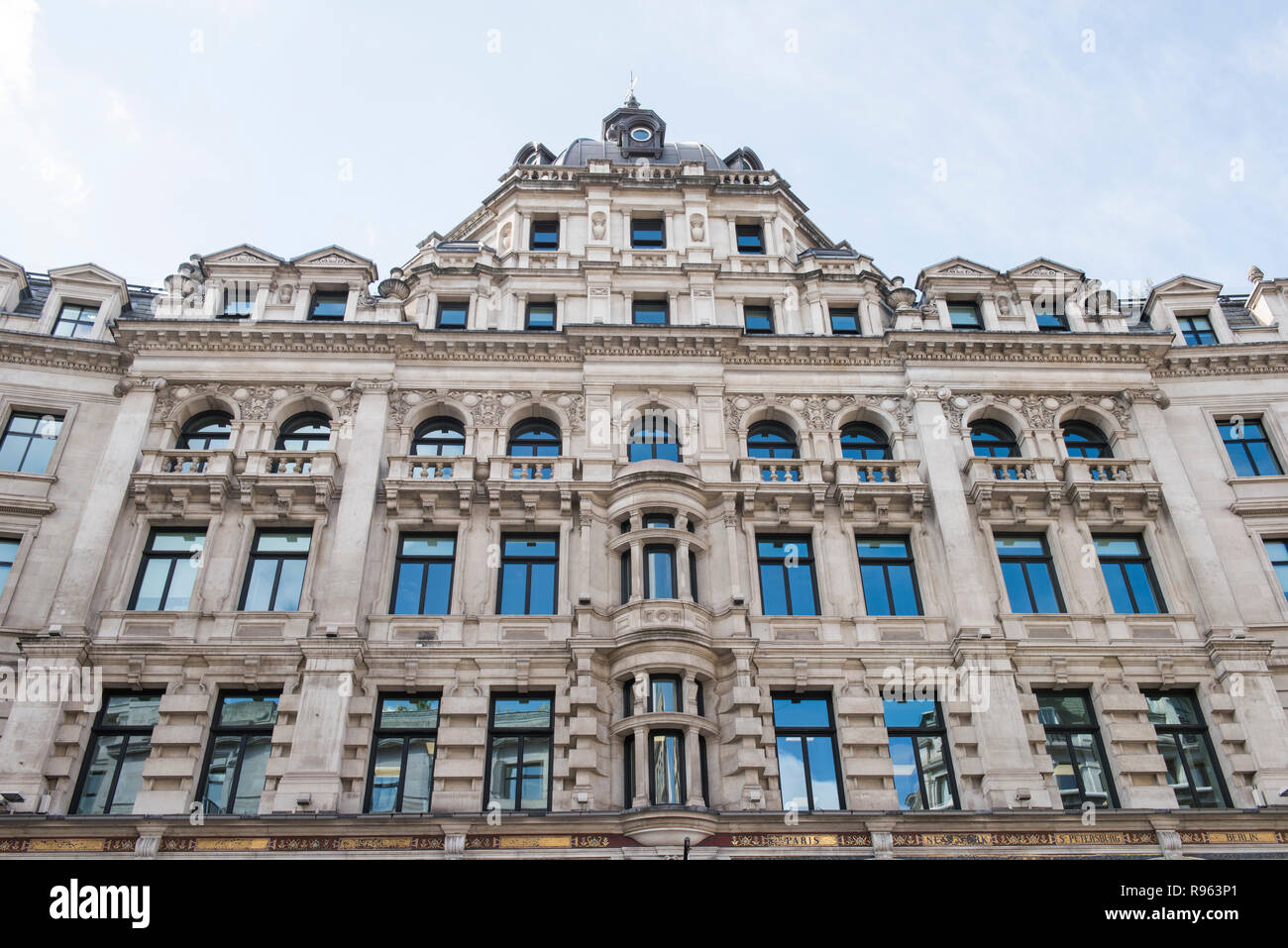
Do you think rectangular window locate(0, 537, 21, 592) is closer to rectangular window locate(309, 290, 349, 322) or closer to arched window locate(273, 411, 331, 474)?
arched window locate(273, 411, 331, 474)

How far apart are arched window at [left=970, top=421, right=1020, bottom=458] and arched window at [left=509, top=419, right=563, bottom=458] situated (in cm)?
1229

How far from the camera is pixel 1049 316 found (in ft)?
111

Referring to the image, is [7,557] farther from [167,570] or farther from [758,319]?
[758,319]

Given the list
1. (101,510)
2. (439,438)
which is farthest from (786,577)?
(101,510)

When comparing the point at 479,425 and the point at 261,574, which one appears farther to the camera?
the point at 479,425

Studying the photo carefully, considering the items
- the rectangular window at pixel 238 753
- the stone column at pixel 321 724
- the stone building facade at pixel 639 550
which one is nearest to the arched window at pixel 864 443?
the stone building facade at pixel 639 550

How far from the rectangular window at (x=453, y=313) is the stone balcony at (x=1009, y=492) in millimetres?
16273

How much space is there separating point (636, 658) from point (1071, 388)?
16.3 meters

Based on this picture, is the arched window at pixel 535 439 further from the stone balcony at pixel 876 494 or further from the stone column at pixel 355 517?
the stone balcony at pixel 876 494

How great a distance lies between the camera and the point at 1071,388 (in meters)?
31.6

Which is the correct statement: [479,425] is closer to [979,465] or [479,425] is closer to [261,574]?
[261,574]

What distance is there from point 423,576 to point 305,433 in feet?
20.8

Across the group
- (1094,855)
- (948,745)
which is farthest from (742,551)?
(1094,855)

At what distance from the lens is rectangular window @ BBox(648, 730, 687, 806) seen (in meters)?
23.1
